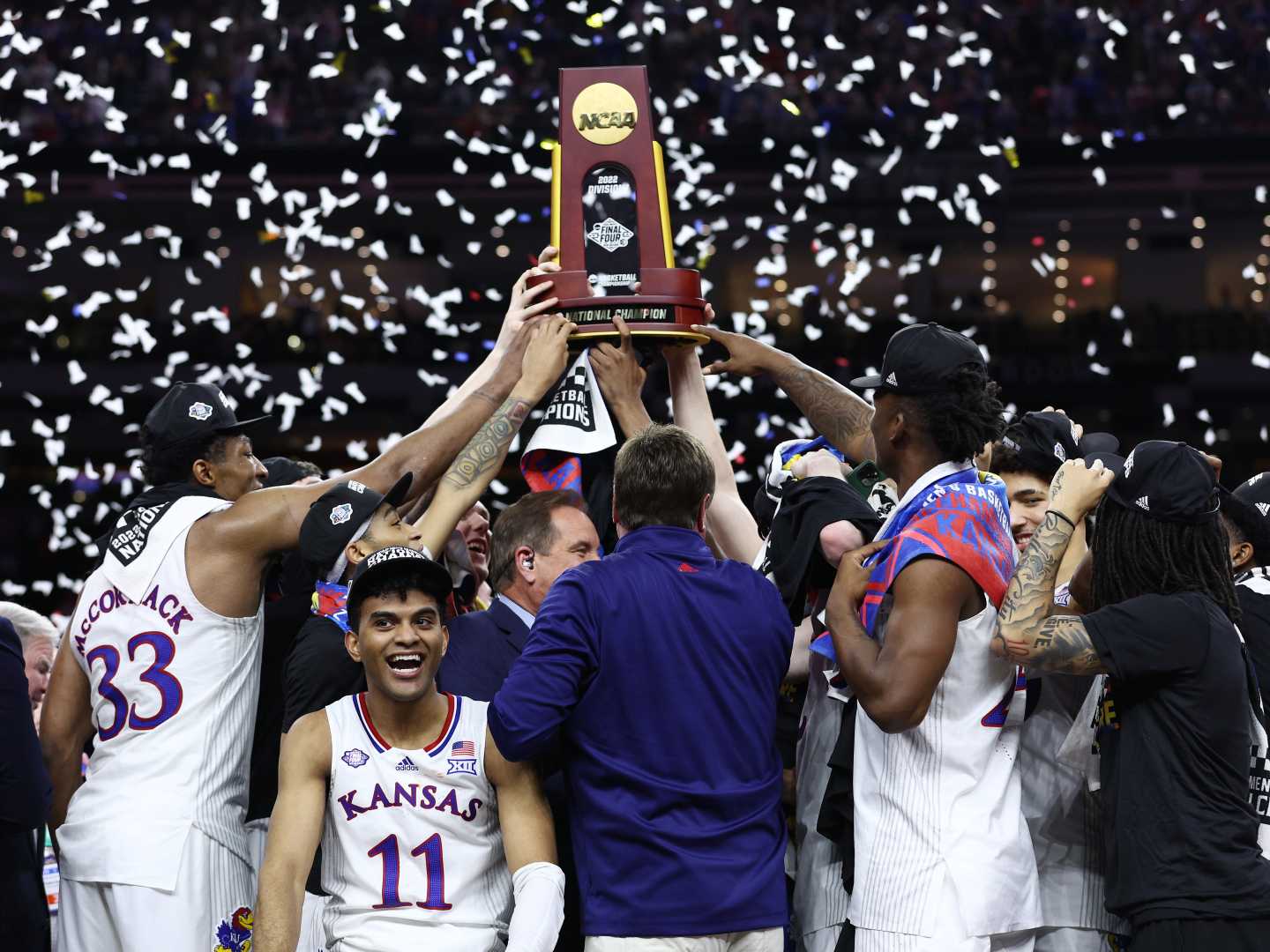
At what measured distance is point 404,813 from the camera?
2814 millimetres

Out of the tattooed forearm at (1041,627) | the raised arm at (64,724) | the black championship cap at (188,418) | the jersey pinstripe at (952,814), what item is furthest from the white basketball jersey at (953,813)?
the raised arm at (64,724)

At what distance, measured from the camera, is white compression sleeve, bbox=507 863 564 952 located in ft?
8.73

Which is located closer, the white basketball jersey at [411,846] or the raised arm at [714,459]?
the white basketball jersey at [411,846]

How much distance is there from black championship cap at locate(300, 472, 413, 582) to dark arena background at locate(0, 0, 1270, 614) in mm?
10878

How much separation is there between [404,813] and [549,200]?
533 inches

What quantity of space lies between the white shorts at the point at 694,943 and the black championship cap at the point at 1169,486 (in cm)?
105

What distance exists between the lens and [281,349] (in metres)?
15.1

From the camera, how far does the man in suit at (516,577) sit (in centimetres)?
317

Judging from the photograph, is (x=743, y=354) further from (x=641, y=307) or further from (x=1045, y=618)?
(x=1045, y=618)

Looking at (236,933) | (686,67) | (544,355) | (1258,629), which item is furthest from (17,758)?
(686,67)

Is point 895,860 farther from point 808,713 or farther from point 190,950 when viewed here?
point 190,950

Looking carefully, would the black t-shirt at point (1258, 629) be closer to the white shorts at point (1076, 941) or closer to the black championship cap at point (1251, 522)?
the black championship cap at point (1251, 522)

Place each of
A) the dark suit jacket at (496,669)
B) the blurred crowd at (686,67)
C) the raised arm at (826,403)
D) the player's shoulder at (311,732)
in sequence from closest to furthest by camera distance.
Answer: the player's shoulder at (311,732) → the dark suit jacket at (496,669) → the raised arm at (826,403) → the blurred crowd at (686,67)

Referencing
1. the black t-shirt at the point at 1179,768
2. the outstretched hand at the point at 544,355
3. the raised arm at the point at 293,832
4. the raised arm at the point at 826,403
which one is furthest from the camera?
the raised arm at the point at 826,403
